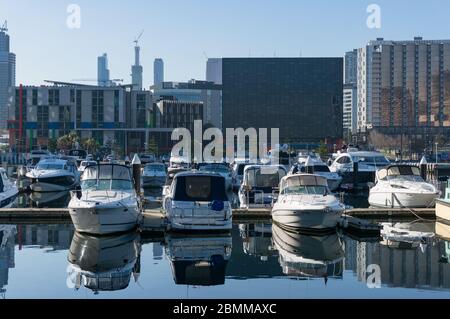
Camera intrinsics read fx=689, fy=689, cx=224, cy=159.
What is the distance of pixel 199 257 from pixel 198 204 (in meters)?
3.84

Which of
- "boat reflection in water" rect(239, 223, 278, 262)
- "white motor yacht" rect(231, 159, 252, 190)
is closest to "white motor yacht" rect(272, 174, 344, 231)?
"boat reflection in water" rect(239, 223, 278, 262)

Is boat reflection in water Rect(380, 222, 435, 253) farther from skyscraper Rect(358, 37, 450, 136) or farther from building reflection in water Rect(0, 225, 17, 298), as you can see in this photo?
skyscraper Rect(358, 37, 450, 136)

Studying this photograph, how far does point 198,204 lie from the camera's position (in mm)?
23953

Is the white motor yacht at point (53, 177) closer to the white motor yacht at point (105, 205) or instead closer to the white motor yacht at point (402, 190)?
the white motor yacht at point (105, 205)

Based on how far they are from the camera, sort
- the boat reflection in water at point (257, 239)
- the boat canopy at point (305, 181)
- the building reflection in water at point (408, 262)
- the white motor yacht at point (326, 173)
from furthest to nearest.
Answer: the white motor yacht at point (326, 173), the boat canopy at point (305, 181), the boat reflection in water at point (257, 239), the building reflection in water at point (408, 262)

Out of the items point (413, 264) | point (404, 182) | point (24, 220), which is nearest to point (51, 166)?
point (24, 220)

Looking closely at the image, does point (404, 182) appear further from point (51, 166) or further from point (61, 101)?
point (61, 101)

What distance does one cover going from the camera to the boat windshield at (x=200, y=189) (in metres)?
24.4

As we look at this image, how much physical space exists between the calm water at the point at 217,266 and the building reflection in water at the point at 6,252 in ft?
0.09

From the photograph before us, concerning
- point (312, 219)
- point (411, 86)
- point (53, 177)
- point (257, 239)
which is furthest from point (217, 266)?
point (411, 86)

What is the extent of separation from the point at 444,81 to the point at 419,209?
482 feet

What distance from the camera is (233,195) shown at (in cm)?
4019
